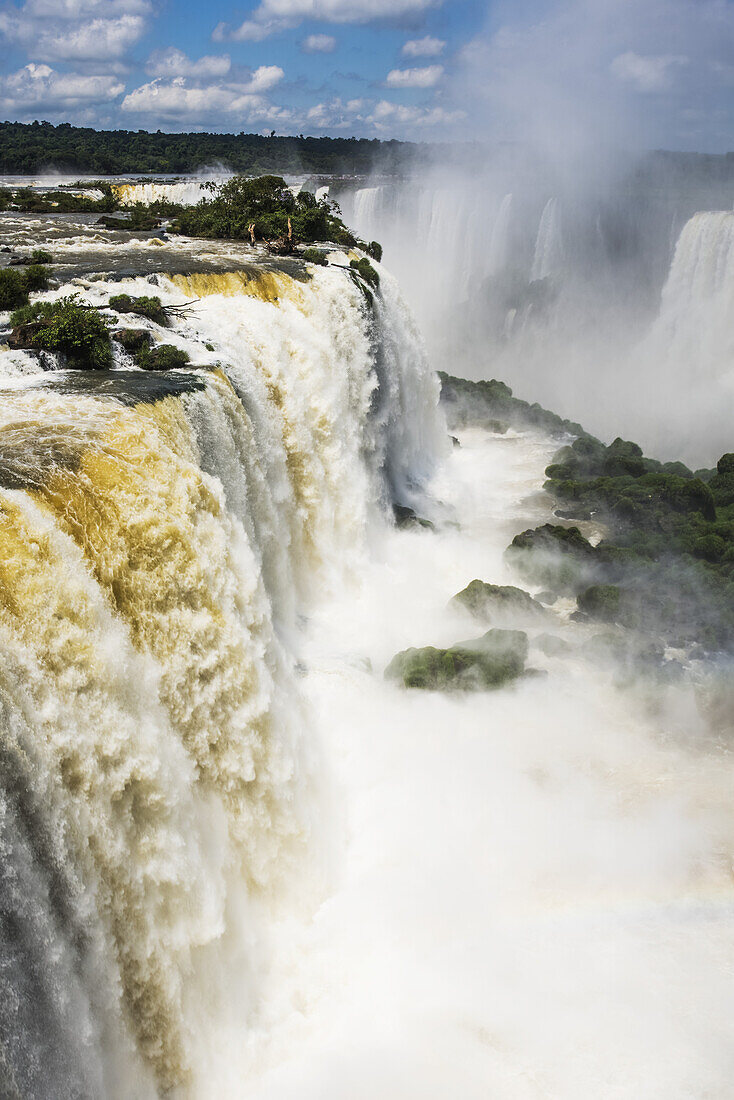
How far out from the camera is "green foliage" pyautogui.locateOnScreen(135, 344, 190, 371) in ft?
42.0

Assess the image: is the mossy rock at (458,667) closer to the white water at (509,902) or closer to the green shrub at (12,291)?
the white water at (509,902)

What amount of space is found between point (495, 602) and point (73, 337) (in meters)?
9.98

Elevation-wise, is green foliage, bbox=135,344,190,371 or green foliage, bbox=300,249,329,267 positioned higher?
green foliage, bbox=300,249,329,267

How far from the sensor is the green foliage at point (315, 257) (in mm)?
21781

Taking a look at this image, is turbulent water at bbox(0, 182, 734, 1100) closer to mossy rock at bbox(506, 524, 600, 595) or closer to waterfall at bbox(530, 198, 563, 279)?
mossy rock at bbox(506, 524, 600, 595)

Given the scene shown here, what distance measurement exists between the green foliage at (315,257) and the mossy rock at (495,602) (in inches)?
415

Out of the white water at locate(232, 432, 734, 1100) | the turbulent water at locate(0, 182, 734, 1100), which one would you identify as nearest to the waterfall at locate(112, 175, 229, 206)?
the turbulent water at locate(0, 182, 734, 1100)

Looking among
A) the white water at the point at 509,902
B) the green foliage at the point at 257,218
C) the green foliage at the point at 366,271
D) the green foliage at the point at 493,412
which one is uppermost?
the green foliage at the point at 257,218

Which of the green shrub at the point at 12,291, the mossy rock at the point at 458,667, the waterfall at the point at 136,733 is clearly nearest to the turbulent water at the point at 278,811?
the waterfall at the point at 136,733

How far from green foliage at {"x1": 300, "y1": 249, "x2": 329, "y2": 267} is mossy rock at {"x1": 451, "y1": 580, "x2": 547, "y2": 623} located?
10550 mm

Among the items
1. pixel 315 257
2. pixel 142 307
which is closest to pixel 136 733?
pixel 142 307

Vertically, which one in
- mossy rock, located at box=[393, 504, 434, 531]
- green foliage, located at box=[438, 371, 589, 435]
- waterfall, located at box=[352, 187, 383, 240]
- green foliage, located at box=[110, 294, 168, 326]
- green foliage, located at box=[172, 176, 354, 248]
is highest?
waterfall, located at box=[352, 187, 383, 240]

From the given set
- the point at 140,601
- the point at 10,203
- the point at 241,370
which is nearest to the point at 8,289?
the point at 241,370

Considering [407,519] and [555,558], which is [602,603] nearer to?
[555,558]
